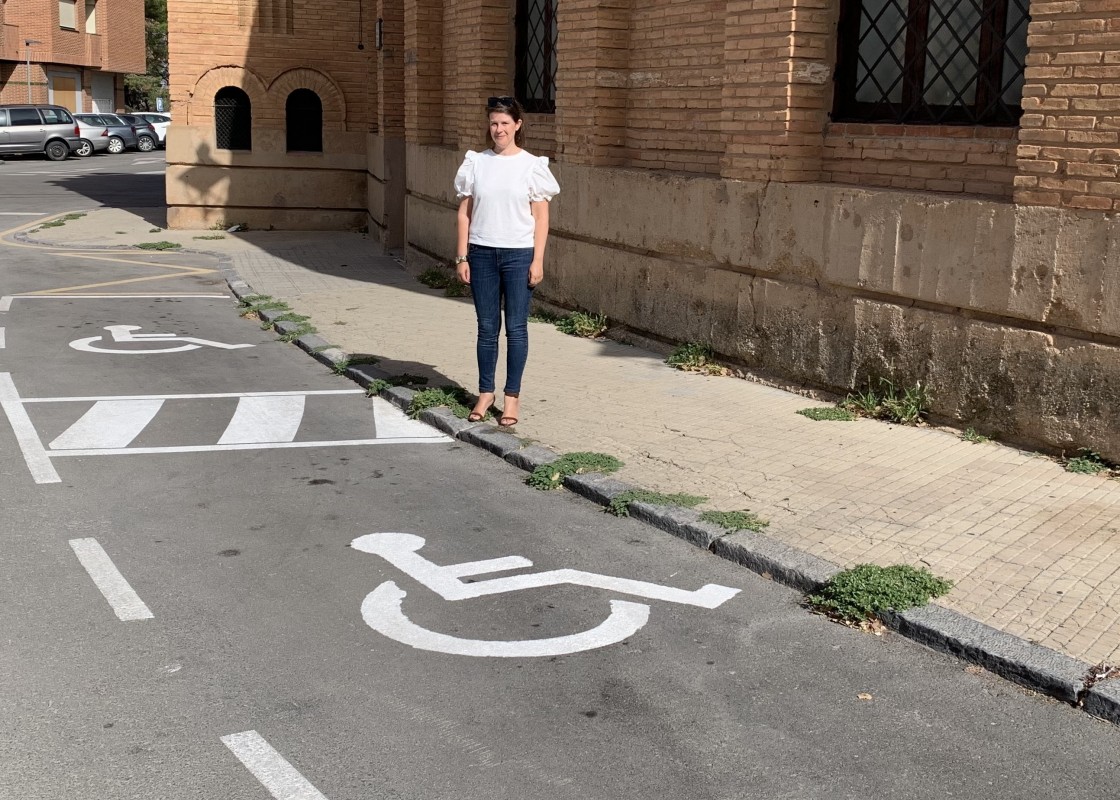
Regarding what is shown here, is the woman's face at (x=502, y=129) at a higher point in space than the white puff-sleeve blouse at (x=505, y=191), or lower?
higher

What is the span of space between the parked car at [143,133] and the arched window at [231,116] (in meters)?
33.6

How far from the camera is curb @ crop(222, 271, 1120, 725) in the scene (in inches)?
172

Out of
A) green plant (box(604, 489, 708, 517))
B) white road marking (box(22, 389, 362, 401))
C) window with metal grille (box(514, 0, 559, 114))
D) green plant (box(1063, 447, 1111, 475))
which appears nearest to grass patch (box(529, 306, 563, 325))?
window with metal grille (box(514, 0, 559, 114))

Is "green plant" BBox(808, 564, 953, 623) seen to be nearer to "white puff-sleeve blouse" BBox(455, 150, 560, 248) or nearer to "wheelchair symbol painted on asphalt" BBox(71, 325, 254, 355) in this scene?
"white puff-sleeve blouse" BBox(455, 150, 560, 248)

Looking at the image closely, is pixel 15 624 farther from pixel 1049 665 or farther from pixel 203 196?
pixel 203 196

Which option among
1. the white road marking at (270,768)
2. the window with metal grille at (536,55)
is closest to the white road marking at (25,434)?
the white road marking at (270,768)

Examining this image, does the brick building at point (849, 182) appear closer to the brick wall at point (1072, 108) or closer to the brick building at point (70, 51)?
the brick wall at point (1072, 108)

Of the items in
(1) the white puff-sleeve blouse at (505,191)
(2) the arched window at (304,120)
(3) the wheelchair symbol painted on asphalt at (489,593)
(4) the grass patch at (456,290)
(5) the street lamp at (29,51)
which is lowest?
(3) the wheelchair symbol painted on asphalt at (489,593)

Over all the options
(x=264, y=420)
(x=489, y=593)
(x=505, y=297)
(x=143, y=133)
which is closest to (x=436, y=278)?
(x=264, y=420)

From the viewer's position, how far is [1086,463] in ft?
22.7

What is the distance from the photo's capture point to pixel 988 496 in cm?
650

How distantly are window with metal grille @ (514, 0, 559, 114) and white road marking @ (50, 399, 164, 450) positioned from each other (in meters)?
6.31

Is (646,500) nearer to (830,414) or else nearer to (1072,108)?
(830,414)

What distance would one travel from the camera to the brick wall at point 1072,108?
6.71 meters
